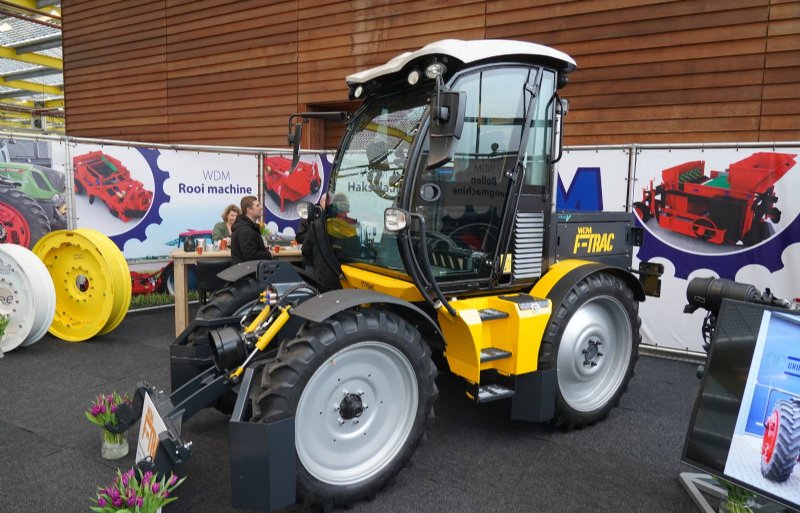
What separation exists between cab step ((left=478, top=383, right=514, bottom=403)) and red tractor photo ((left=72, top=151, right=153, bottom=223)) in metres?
5.35

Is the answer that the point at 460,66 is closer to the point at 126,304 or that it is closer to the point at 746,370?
the point at 746,370

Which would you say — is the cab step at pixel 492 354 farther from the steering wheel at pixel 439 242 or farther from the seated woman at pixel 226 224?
the seated woman at pixel 226 224

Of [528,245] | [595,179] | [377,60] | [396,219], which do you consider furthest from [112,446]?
[377,60]

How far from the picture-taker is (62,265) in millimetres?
5496

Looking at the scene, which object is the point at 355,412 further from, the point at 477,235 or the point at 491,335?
the point at 477,235

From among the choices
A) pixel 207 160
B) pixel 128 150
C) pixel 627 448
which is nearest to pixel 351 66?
pixel 207 160

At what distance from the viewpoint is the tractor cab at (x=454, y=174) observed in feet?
8.93

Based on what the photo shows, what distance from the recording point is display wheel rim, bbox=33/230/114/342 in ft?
17.4

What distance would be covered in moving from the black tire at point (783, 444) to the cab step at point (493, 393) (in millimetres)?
1230

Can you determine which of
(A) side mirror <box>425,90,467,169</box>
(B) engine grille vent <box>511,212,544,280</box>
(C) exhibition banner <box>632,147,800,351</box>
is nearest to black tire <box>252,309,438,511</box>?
(A) side mirror <box>425,90,467,169</box>

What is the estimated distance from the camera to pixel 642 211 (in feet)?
17.2

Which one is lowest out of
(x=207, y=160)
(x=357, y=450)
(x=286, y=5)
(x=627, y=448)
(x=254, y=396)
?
(x=627, y=448)

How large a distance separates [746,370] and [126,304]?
527 cm

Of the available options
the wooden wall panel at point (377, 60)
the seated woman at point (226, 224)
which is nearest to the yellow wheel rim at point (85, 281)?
the seated woman at point (226, 224)
